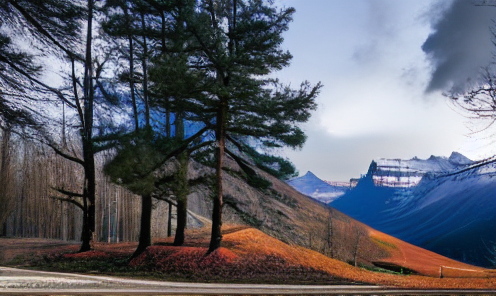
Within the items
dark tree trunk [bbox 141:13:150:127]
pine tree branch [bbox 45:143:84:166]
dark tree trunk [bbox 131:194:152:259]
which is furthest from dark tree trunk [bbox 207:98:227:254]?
pine tree branch [bbox 45:143:84:166]

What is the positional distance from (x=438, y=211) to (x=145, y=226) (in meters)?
3.79

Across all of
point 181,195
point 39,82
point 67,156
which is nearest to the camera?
point 181,195

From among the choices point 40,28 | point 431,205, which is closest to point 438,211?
point 431,205

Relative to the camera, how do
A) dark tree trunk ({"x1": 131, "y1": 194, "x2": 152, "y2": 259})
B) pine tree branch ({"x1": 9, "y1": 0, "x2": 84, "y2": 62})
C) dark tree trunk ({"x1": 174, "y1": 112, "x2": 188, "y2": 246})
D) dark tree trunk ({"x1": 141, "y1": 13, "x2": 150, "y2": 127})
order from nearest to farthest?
dark tree trunk ({"x1": 174, "y1": 112, "x2": 188, "y2": 246}) → dark tree trunk ({"x1": 131, "y1": 194, "x2": 152, "y2": 259}) → dark tree trunk ({"x1": 141, "y1": 13, "x2": 150, "y2": 127}) → pine tree branch ({"x1": 9, "y1": 0, "x2": 84, "y2": 62})

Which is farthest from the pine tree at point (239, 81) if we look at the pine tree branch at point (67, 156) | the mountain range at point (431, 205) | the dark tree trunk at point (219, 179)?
the pine tree branch at point (67, 156)

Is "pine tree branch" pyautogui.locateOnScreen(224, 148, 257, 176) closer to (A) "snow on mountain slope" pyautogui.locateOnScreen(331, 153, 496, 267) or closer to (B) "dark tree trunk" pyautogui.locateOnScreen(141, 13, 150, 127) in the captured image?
(A) "snow on mountain slope" pyautogui.locateOnScreen(331, 153, 496, 267)

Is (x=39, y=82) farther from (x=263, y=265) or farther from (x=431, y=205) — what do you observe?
(x=431, y=205)

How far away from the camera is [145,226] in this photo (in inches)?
201

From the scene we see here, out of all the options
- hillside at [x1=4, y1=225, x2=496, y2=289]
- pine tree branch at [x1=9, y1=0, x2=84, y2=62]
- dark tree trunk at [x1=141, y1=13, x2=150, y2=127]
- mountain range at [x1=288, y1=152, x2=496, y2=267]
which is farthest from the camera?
pine tree branch at [x1=9, y1=0, x2=84, y2=62]

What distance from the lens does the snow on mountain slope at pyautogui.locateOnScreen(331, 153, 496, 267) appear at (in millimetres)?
4777

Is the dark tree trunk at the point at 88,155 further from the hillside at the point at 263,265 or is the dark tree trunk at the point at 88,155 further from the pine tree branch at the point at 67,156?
the hillside at the point at 263,265

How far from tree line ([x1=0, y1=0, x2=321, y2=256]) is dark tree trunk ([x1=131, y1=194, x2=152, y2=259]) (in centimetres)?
1

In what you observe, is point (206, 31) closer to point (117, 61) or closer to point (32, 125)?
point (117, 61)

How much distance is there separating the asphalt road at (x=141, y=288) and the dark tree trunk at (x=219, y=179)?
54 centimetres
